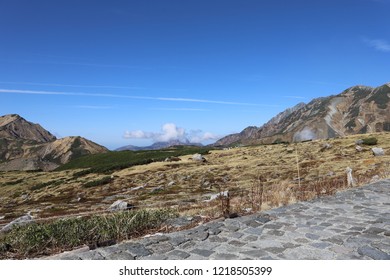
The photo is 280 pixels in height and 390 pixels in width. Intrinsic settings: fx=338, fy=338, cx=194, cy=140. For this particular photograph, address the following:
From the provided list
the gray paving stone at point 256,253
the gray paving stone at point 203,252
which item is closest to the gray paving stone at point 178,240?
the gray paving stone at point 203,252

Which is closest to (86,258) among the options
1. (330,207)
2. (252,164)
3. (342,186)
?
(330,207)

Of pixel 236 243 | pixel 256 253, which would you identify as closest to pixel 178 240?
pixel 236 243

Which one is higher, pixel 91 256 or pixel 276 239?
pixel 91 256

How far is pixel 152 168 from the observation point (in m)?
82.4

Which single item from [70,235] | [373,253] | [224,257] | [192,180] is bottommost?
[192,180]

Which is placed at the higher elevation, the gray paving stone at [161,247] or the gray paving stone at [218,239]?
the gray paving stone at [161,247]

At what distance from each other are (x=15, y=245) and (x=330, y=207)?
10678mm

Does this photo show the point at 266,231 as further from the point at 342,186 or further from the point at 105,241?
the point at 342,186

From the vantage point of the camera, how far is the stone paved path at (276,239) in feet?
24.5

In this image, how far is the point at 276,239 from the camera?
Result: 28.2ft

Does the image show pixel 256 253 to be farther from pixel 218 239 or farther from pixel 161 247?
pixel 161 247

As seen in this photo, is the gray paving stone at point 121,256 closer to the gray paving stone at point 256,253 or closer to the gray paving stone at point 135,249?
the gray paving stone at point 135,249

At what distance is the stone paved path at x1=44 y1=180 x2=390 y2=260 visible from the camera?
7473 millimetres

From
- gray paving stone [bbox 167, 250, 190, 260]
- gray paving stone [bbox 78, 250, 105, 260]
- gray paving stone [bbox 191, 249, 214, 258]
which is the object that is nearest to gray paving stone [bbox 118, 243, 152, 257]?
gray paving stone [bbox 167, 250, 190, 260]
